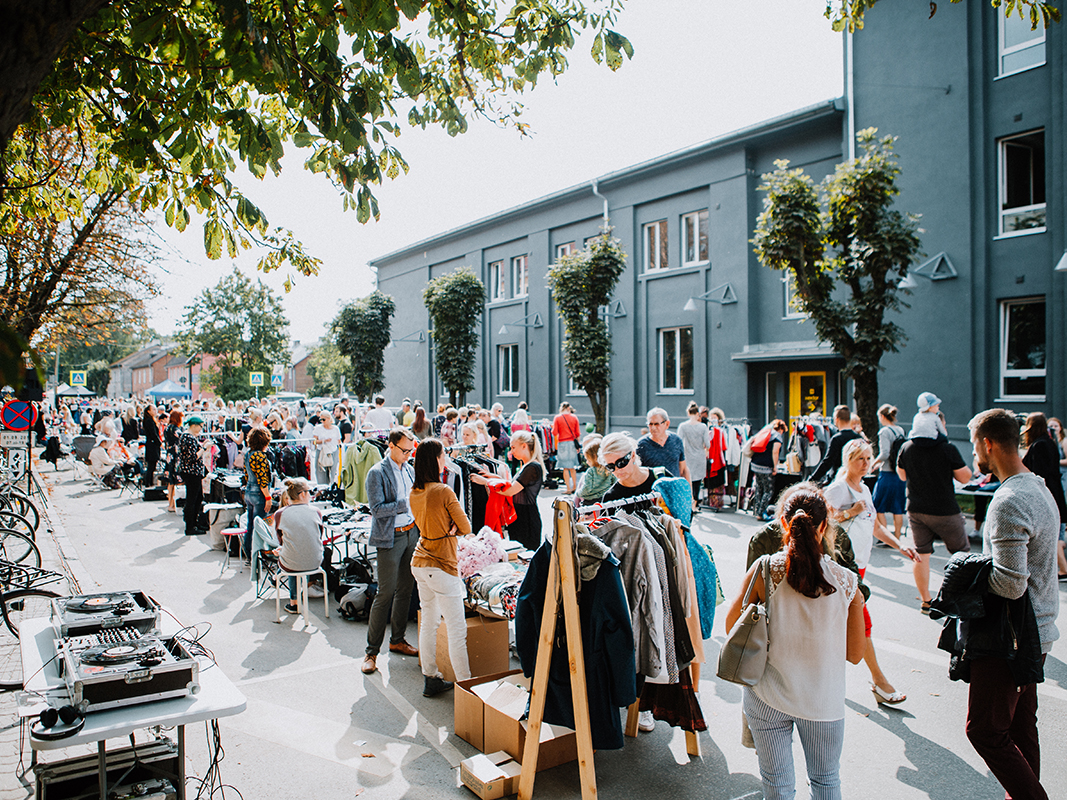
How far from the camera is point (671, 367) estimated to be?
863 inches

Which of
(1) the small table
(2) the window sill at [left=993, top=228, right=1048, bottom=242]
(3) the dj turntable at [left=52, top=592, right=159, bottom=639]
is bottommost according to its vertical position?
(1) the small table

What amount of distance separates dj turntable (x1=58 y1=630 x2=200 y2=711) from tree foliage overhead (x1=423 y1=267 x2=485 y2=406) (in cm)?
2456

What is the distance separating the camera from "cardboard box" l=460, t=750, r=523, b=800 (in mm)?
3789

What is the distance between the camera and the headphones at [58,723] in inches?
104

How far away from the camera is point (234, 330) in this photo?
179ft

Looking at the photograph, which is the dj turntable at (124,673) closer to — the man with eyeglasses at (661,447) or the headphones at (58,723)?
the headphones at (58,723)

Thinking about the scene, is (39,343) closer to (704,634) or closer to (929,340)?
(704,634)

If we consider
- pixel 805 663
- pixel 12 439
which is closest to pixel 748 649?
pixel 805 663

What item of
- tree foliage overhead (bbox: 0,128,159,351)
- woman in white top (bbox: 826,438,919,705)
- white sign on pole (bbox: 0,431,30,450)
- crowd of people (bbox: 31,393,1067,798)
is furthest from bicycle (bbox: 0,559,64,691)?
white sign on pole (bbox: 0,431,30,450)

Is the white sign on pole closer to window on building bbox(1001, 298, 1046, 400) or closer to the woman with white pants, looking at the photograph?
the woman with white pants

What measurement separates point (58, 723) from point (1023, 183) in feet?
58.3

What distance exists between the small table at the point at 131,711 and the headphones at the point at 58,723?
2cm

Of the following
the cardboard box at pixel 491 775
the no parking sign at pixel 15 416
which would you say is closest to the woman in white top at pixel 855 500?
the cardboard box at pixel 491 775

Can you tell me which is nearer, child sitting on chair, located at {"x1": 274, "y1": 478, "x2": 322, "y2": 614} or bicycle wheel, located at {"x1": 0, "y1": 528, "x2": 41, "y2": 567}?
child sitting on chair, located at {"x1": 274, "y1": 478, "x2": 322, "y2": 614}
